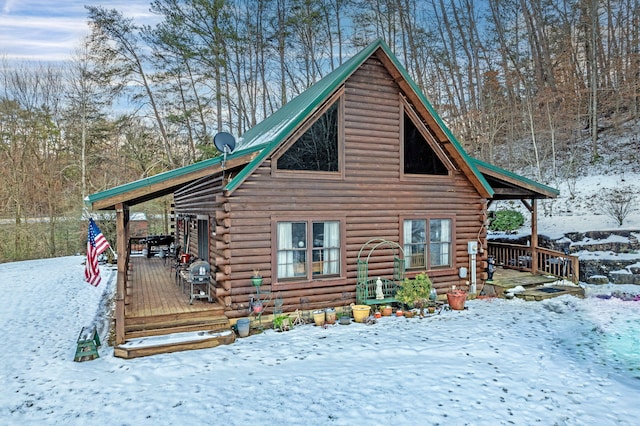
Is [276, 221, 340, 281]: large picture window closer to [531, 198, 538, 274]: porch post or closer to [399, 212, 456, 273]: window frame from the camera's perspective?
[399, 212, 456, 273]: window frame

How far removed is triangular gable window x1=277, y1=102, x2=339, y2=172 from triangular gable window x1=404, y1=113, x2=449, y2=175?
6.24 ft

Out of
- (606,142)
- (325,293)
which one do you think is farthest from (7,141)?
(606,142)

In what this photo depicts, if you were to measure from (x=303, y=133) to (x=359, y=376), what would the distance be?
16.8 feet

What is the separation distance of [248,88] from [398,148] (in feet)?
54.6

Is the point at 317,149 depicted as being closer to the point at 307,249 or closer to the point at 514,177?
the point at 307,249

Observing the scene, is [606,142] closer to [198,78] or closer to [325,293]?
[325,293]

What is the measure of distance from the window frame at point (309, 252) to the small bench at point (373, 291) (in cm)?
52

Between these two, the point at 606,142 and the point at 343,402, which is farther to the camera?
the point at 606,142

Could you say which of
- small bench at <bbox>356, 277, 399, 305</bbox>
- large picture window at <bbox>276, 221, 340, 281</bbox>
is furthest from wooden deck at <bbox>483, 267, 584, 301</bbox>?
large picture window at <bbox>276, 221, 340, 281</bbox>

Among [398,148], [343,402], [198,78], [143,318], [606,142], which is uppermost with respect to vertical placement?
[198,78]

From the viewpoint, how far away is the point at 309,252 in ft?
28.1

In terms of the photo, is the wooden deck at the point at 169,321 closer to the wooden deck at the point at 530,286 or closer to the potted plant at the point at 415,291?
the potted plant at the point at 415,291

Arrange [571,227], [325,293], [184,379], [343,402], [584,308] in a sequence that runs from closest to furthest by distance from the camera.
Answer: [343,402] → [184,379] → [325,293] → [584,308] → [571,227]

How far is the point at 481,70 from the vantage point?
24.8 metres
